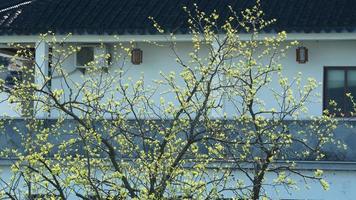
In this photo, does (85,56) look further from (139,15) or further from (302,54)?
(302,54)

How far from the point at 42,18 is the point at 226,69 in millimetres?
9281

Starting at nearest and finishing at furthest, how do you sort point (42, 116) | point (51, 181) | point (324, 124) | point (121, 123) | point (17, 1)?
point (51, 181) → point (121, 123) → point (324, 124) → point (42, 116) → point (17, 1)

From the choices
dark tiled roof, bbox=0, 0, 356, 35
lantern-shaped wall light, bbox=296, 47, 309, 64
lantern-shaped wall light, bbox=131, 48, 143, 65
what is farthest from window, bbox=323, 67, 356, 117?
lantern-shaped wall light, bbox=131, 48, 143, 65

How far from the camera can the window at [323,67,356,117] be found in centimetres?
1828

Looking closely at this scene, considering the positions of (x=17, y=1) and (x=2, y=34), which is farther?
(x=17, y=1)

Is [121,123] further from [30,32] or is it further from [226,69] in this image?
[30,32]

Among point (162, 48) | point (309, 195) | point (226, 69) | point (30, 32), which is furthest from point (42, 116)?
point (226, 69)

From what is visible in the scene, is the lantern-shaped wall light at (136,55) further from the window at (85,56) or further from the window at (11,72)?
the window at (11,72)

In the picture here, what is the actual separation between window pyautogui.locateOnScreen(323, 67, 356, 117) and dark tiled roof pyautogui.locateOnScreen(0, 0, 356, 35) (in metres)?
1.38

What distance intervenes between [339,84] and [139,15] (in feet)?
14.3

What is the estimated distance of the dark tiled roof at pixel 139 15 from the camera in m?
17.3

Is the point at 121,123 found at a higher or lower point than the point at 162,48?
lower

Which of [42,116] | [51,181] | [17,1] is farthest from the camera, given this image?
[17,1]

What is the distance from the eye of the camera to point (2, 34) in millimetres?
18359
